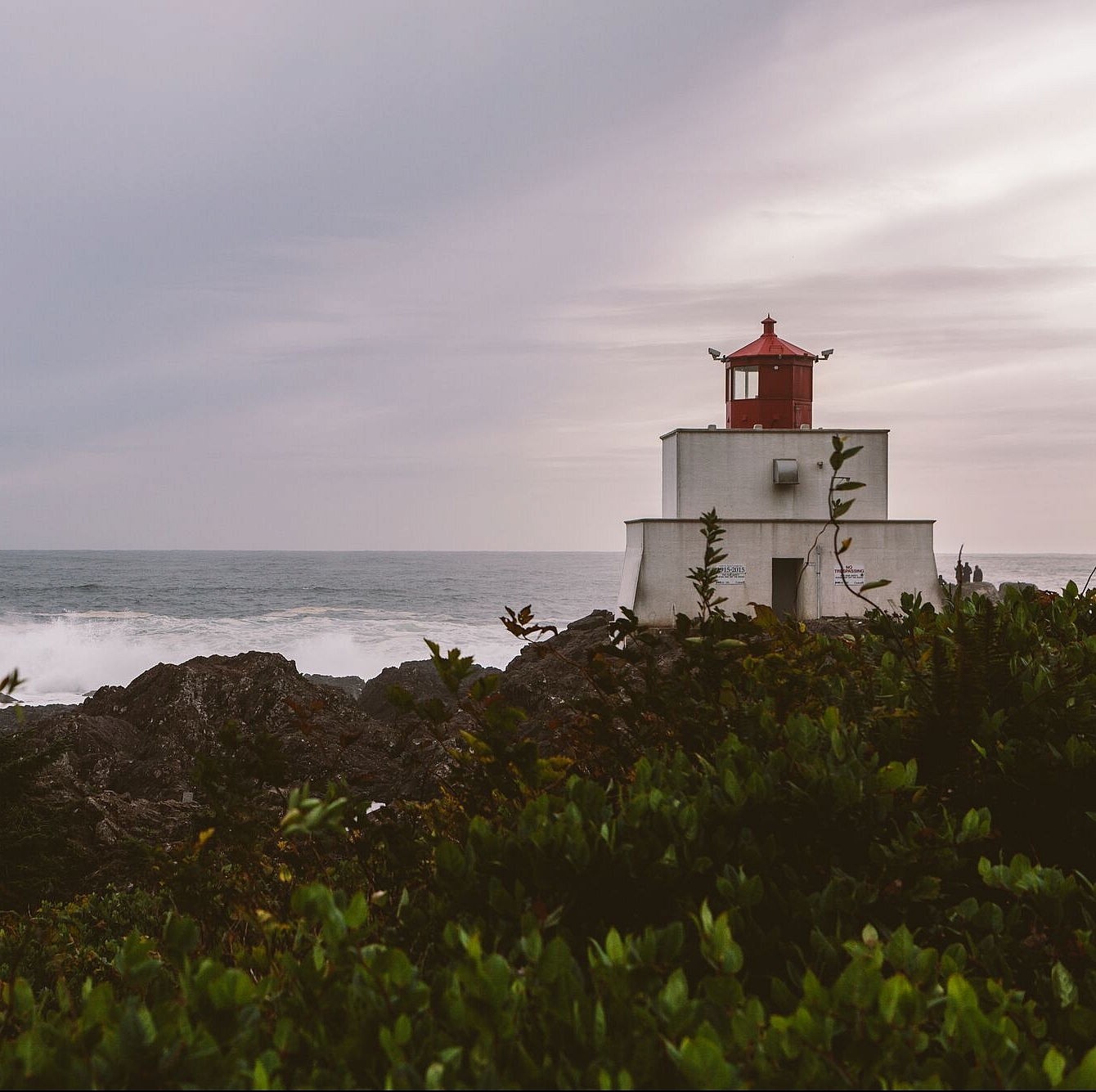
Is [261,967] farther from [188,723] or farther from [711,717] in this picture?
[188,723]

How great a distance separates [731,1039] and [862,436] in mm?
23279

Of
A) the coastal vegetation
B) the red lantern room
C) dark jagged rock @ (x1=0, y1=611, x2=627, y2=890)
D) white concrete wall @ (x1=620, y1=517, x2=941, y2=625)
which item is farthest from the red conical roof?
the coastal vegetation

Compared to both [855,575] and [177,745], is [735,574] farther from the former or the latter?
[177,745]

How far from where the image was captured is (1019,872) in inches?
94.2

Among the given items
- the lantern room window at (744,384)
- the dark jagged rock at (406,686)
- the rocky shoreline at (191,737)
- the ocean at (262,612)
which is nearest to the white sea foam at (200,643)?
the ocean at (262,612)

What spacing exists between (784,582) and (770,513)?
168cm

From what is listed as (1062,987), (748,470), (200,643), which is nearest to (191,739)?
(748,470)

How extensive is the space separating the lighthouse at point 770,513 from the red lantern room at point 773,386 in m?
0.02

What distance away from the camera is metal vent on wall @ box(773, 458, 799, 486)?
22.6 m

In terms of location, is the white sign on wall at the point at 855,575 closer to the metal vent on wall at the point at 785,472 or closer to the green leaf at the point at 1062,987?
the metal vent on wall at the point at 785,472

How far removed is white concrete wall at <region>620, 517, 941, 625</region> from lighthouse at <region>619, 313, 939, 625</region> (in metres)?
0.03

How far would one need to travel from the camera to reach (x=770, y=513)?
75.4 ft

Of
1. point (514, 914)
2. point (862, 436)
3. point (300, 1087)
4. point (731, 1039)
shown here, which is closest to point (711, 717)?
point (514, 914)

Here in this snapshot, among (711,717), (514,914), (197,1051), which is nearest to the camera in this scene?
(197,1051)
